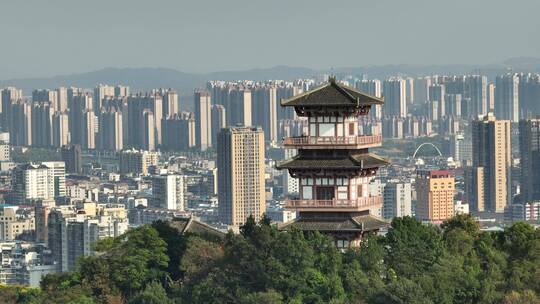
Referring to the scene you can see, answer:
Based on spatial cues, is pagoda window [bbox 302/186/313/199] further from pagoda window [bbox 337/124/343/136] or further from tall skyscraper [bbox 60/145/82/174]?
tall skyscraper [bbox 60/145/82/174]

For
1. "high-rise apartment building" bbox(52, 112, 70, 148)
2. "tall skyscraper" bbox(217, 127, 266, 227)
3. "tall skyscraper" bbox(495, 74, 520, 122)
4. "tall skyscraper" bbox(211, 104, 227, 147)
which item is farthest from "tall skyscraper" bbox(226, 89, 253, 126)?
"tall skyscraper" bbox(217, 127, 266, 227)

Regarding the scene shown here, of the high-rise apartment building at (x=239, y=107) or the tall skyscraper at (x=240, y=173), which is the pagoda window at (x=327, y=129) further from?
the high-rise apartment building at (x=239, y=107)

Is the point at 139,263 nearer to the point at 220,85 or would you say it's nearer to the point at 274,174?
the point at 274,174

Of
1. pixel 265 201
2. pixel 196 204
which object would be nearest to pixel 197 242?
pixel 265 201

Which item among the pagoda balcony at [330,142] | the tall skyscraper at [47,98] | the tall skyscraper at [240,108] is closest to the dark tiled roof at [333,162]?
the pagoda balcony at [330,142]

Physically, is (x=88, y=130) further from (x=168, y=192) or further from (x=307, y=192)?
(x=307, y=192)

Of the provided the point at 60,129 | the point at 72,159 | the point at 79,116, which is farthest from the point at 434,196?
the point at 79,116
